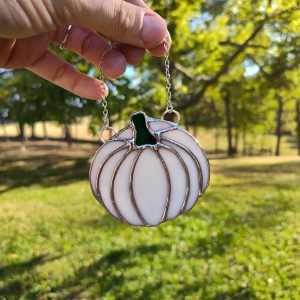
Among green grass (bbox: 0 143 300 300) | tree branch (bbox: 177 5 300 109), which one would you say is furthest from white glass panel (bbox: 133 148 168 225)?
tree branch (bbox: 177 5 300 109)

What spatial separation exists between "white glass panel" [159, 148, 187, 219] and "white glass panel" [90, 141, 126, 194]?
0.27 m

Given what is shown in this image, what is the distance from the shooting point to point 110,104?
8.55 meters

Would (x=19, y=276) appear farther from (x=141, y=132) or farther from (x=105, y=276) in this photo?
(x=141, y=132)

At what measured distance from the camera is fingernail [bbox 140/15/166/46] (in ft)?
6.93

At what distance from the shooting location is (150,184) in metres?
2.27

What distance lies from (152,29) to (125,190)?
936 millimetres

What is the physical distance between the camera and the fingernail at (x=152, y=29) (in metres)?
2.11

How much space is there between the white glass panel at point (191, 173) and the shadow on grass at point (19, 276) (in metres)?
3.85

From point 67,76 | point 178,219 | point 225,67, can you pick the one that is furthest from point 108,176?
point 225,67

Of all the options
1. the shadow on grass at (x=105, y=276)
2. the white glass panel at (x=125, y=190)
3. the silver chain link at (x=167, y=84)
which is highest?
the silver chain link at (x=167, y=84)

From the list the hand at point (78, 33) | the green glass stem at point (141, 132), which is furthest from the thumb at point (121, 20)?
the green glass stem at point (141, 132)

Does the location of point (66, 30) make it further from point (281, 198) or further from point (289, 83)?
point (289, 83)

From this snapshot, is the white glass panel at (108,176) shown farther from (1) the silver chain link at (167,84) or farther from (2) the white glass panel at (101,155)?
(1) the silver chain link at (167,84)

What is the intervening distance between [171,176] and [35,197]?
940 cm
